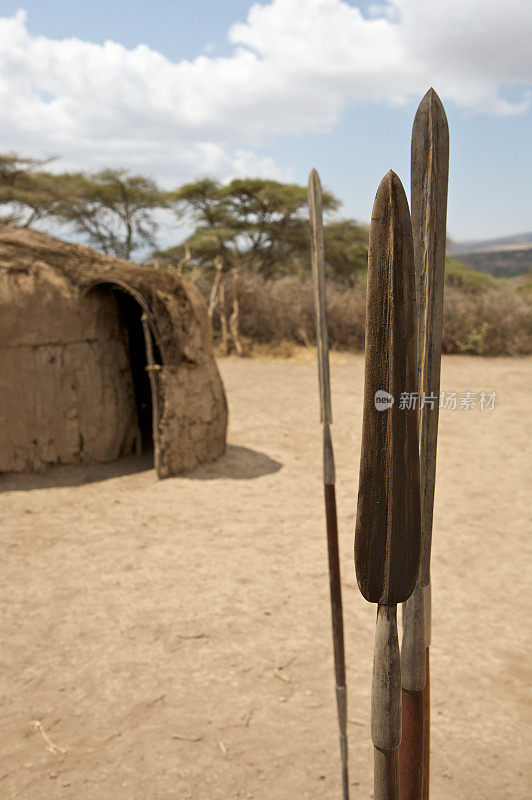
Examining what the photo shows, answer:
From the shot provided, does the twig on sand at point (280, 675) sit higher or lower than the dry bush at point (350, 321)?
lower

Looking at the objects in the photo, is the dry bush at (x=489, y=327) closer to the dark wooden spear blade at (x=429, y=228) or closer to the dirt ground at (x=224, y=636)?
the dirt ground at (x=224, y=636)

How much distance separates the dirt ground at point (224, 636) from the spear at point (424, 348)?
5.22 feet

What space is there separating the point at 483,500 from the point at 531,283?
19334 millimetres

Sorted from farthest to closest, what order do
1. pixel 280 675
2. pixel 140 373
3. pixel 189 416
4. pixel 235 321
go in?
1. pixel 235 321
2. pixel 140 373
3. pixel 189 416
4. pixel 280 675

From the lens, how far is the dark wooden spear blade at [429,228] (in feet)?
2.68

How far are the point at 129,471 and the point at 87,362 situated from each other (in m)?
1.04

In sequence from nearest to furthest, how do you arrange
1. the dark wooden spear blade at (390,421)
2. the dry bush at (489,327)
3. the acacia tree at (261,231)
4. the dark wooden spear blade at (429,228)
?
1. the dark wooden spear blade at (390,421)
2. the dark wooden spear blade at (429,228)
3. the dry bush at (489,327)
4. the acacia tree at (261,231)

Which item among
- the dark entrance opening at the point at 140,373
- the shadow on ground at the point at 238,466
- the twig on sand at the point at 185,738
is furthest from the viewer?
the dark entrance opening at the point at 140,373

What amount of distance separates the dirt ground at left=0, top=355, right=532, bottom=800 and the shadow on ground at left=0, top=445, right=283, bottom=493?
0.09 feet

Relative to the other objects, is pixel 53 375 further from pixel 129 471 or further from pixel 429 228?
pixel 429 228

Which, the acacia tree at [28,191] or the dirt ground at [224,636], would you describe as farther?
the acacia tree at [28,191]

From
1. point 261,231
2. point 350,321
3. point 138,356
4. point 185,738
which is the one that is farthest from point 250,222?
point 185,738

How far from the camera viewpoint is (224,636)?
3221 millimetres

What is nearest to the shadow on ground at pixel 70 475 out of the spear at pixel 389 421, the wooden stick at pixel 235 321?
the spear at pixel 389 421
